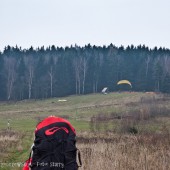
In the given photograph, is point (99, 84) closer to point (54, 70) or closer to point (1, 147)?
point (54, 70)

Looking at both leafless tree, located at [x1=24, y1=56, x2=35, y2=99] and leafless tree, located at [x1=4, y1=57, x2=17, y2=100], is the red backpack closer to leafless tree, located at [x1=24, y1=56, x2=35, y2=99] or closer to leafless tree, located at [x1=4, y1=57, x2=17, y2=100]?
leafless tree, located at [x1=24, y1=56, x2=35, y2=99]

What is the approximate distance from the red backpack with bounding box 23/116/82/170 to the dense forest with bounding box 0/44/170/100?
5902 cm

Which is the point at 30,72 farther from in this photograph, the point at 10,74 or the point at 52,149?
the point at 52,149

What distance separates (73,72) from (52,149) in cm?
6559

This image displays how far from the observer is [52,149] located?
373 cm

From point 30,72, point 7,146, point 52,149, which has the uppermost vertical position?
point 30,72

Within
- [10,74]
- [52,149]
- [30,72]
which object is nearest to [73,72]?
[30,72]

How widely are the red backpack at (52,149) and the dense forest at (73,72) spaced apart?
→ 194 feet

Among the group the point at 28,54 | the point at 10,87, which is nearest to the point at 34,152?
the point at 10,87

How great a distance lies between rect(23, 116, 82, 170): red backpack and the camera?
3.67 m

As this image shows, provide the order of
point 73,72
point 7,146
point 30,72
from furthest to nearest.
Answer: point 73,72
point 30,72
point 7,146

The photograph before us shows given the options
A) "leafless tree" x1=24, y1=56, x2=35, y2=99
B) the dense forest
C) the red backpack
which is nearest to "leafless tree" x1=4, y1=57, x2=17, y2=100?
the dense forest

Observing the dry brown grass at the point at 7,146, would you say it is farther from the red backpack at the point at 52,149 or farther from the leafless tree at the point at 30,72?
the leafless tree at the point at 30,72

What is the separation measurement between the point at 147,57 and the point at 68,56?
2080 cm
